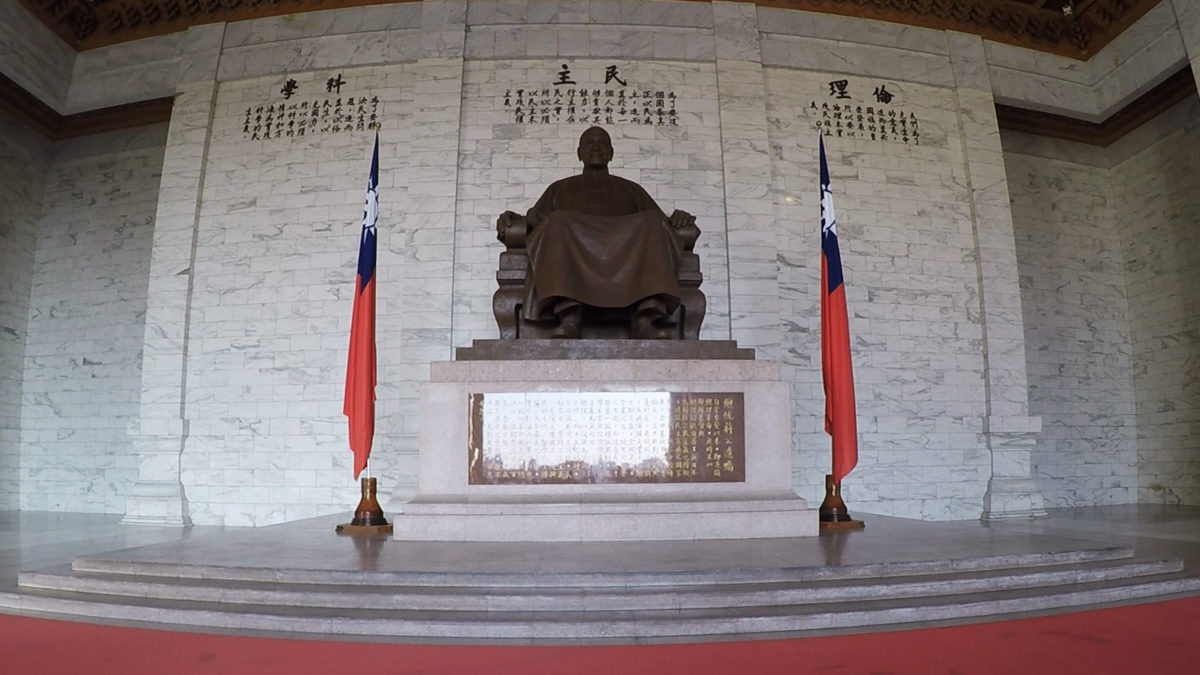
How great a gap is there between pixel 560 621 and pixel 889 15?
6.61 m

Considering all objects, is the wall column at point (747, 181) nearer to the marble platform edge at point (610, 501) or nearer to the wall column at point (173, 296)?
the marble platform edge at point (610, 501)

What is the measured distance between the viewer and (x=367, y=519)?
14.0ft

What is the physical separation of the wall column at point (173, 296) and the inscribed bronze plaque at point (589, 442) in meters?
3.69

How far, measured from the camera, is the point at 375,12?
6.68 m

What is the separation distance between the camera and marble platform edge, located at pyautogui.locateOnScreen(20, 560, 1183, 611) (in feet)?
8.29

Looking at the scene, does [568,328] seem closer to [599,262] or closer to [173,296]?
[599,262]

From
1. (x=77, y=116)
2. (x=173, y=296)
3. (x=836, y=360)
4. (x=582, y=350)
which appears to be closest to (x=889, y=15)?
(x=836, y=360)

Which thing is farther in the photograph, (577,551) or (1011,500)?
(1011,500)

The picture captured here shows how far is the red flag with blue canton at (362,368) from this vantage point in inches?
175

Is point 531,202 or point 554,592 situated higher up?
point 531,202

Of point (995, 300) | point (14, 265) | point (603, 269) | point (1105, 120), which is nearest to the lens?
point (603, 269)

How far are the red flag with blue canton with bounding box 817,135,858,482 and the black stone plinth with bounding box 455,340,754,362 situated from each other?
0.99 meters

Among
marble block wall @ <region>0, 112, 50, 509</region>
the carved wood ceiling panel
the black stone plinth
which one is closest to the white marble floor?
the black stone plinth

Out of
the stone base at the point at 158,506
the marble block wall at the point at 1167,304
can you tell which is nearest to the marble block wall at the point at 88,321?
the stone base at the point at 158,506
